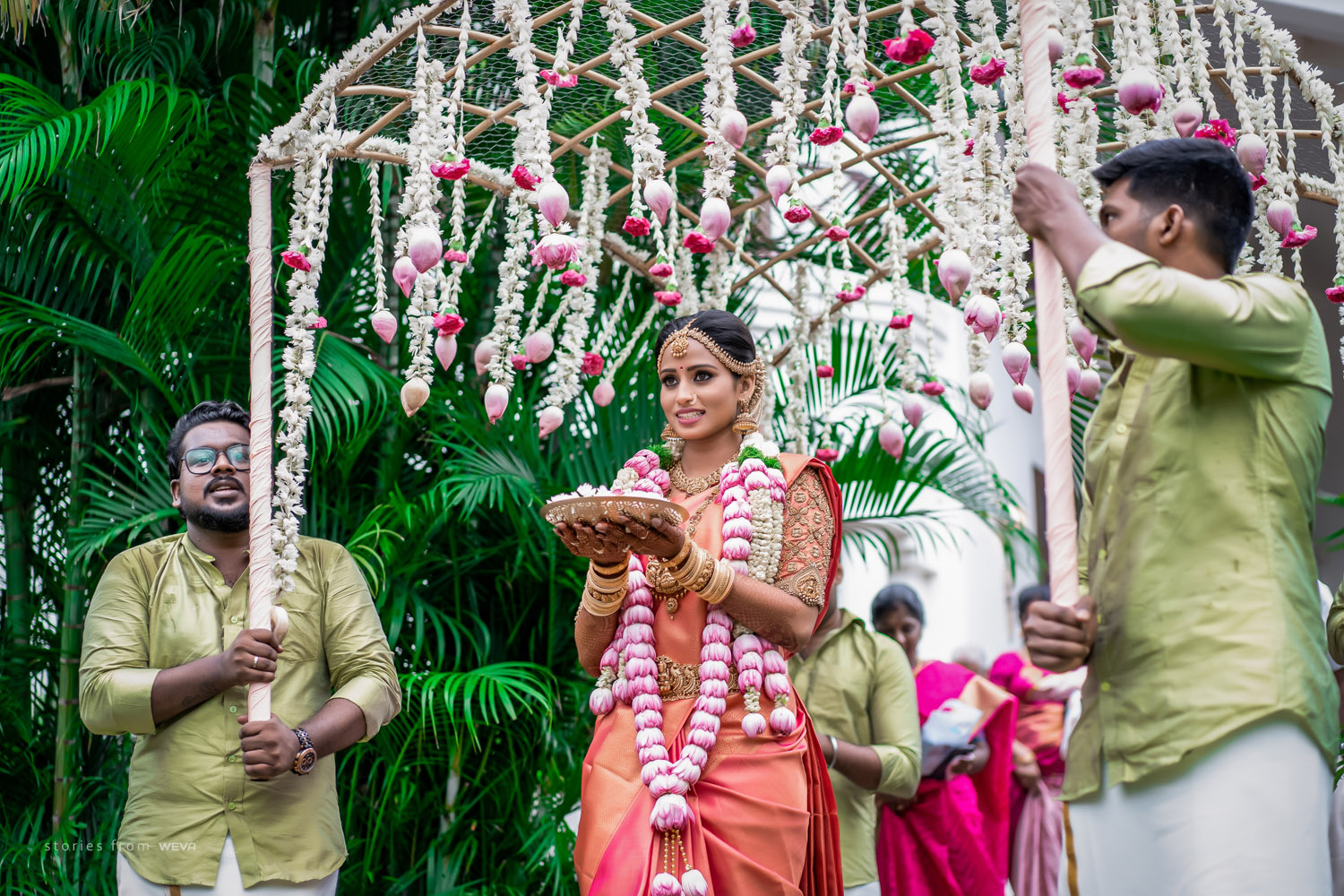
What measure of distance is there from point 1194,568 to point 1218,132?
166 cm

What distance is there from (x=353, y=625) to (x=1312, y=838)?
227 cm

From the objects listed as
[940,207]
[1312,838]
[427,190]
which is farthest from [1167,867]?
[427,190]

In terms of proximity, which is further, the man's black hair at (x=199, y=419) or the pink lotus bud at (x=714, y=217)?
the man's black hair at (x=199, y=419)

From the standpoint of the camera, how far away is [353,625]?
3.42 metres

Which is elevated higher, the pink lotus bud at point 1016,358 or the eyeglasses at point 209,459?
the pink lotus bud at point 1016,358

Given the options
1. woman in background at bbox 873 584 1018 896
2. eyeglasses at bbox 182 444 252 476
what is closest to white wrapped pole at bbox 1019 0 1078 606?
eyeglasses at bbox 182 444 252 476

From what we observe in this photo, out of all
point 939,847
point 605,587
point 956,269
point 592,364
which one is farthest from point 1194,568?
point 939,847

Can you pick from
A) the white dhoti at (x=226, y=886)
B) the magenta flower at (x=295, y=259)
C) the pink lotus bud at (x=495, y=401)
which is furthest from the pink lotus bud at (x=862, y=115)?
the white dhoti at (x=226, y=886)

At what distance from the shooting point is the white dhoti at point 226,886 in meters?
3.08

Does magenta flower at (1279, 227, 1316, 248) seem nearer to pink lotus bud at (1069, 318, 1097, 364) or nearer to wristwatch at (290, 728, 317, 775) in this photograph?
pink lotus bud at (1069, 318, 1097, 364)

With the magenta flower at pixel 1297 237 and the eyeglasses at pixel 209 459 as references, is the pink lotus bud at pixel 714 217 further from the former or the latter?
the magenta flower at pixel 1297 237

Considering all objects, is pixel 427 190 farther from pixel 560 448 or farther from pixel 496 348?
pixel 560 448

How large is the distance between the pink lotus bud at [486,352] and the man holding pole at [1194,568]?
162 cm

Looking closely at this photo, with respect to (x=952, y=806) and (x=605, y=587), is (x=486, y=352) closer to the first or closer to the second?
(x=605, y=587)
